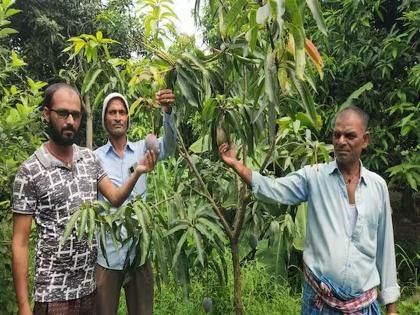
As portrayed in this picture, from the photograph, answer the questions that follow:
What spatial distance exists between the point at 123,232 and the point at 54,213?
0.51 metres

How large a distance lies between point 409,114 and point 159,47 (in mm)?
2344

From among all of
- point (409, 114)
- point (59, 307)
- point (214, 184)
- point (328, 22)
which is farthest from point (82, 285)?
point (328, 22)

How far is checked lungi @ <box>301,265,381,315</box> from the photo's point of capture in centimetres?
184

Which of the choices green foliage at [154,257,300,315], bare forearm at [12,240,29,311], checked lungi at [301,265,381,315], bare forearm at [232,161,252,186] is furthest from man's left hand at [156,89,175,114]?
green foliage at [154,257,300,315]

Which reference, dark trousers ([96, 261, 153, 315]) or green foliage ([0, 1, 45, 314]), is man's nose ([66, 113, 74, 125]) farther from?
dark trousers ([96, 261, 153, 315])

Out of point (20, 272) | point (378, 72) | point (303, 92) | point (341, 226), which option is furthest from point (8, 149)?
point (378, 72)

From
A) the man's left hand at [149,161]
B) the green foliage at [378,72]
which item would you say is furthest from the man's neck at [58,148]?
the green foliage at [378,72]

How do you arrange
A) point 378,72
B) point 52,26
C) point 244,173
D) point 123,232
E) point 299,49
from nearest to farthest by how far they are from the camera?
point 299,49 < point 244,173 < point 123,232 < point 378,72 < point 52,26

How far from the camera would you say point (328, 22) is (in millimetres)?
4082

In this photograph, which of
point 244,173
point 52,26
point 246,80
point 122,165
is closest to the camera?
point 244,173

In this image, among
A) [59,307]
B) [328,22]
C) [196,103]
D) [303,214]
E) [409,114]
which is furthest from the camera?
[328,22]

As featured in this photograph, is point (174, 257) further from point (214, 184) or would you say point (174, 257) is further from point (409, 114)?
point (409, 114)

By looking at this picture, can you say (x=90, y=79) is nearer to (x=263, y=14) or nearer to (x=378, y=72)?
(x=263, y=14)

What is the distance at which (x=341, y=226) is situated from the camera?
188cm
